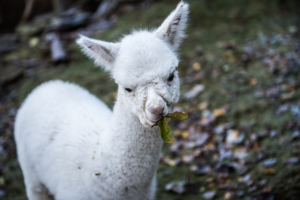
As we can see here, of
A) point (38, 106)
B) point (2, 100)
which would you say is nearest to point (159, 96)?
point (38, 106)

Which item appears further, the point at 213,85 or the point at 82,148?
the point at 213,85

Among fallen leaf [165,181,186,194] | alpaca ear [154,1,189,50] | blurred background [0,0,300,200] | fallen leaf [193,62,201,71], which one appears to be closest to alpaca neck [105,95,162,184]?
alpaca ear [154,1,189,50]

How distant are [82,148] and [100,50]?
3.20 ft

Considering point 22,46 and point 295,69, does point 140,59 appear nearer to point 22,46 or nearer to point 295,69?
point 295,69

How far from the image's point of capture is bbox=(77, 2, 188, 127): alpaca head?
171cm

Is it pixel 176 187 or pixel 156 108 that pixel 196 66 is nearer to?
pixel 176 187

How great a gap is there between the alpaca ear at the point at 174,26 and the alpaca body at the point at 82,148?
0.71 metres

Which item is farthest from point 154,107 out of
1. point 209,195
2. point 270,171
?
point 270,171

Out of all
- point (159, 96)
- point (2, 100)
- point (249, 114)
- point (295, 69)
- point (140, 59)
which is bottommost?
point (2, 100)

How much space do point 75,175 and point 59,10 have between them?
30.1ft

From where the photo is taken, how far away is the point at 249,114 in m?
4.00

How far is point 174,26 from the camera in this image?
2092mm

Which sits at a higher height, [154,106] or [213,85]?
[154,106]

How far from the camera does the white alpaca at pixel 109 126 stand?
179 cm
